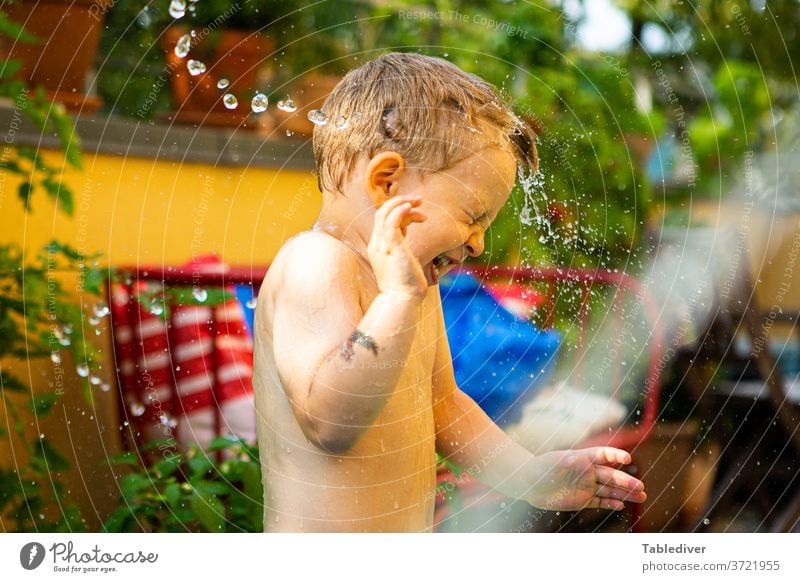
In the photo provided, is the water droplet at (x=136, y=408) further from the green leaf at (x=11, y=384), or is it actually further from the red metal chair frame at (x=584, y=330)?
the red metal chair frame at (x=584, y=330)

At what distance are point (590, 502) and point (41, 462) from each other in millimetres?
394

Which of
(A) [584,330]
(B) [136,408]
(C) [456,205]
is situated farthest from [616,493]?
(B) [136,408]

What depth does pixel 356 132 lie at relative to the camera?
0.61m

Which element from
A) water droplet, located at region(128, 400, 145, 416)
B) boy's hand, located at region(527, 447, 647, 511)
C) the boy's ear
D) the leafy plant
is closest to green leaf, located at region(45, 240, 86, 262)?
Answer: the leafy plant

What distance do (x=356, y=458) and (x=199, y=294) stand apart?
0.20m

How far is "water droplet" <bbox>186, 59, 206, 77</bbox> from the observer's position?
2.28 feet

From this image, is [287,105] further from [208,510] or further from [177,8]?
[208,510]

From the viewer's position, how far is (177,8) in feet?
2.30

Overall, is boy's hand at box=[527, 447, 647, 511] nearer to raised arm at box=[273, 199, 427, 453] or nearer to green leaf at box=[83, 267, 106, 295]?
raised arm at box=[273, 199, 427, 453]

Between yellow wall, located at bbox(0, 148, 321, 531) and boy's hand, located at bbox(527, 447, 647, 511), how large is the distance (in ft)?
0.83
